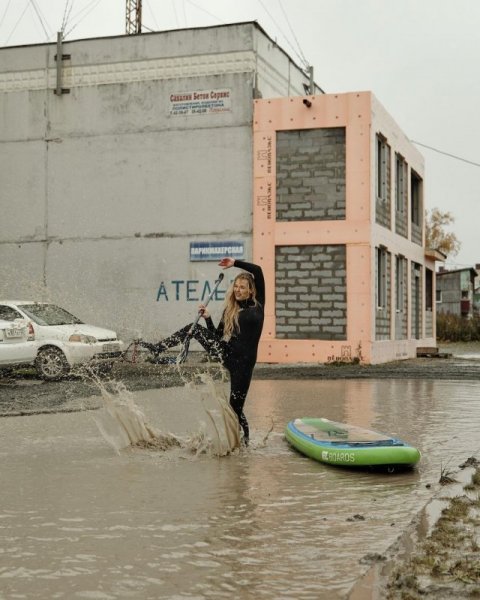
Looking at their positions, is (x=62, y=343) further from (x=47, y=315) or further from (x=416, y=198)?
(x=416, y=198)

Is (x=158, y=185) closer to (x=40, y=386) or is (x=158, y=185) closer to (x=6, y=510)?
(x=40, y=386)

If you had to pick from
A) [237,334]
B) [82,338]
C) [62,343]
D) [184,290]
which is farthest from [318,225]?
[237,334]

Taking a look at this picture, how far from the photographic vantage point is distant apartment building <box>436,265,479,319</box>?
89.9 metres

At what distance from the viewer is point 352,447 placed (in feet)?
26.7

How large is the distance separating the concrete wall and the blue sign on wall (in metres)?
0.21

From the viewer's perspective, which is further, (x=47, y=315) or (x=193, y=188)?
(x=193, y=188)

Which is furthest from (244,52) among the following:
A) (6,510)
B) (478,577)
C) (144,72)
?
(478,577)

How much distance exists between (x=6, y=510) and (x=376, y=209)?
21.4 metres

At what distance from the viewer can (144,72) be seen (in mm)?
27375

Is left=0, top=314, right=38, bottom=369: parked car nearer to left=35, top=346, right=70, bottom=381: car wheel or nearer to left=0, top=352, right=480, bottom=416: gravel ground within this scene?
left=35, top=346, right=70, bottom=381: car wheel

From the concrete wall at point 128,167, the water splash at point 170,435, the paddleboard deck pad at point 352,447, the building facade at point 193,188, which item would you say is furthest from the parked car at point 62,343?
the paddleboard deck pad at point 352,447

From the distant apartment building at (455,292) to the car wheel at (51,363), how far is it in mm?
73811

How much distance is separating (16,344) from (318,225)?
10086 millimetres

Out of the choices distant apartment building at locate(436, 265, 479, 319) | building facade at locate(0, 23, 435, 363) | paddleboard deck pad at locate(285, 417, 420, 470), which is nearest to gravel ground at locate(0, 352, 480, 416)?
building facade at locate(0, 23, 435, 363)
